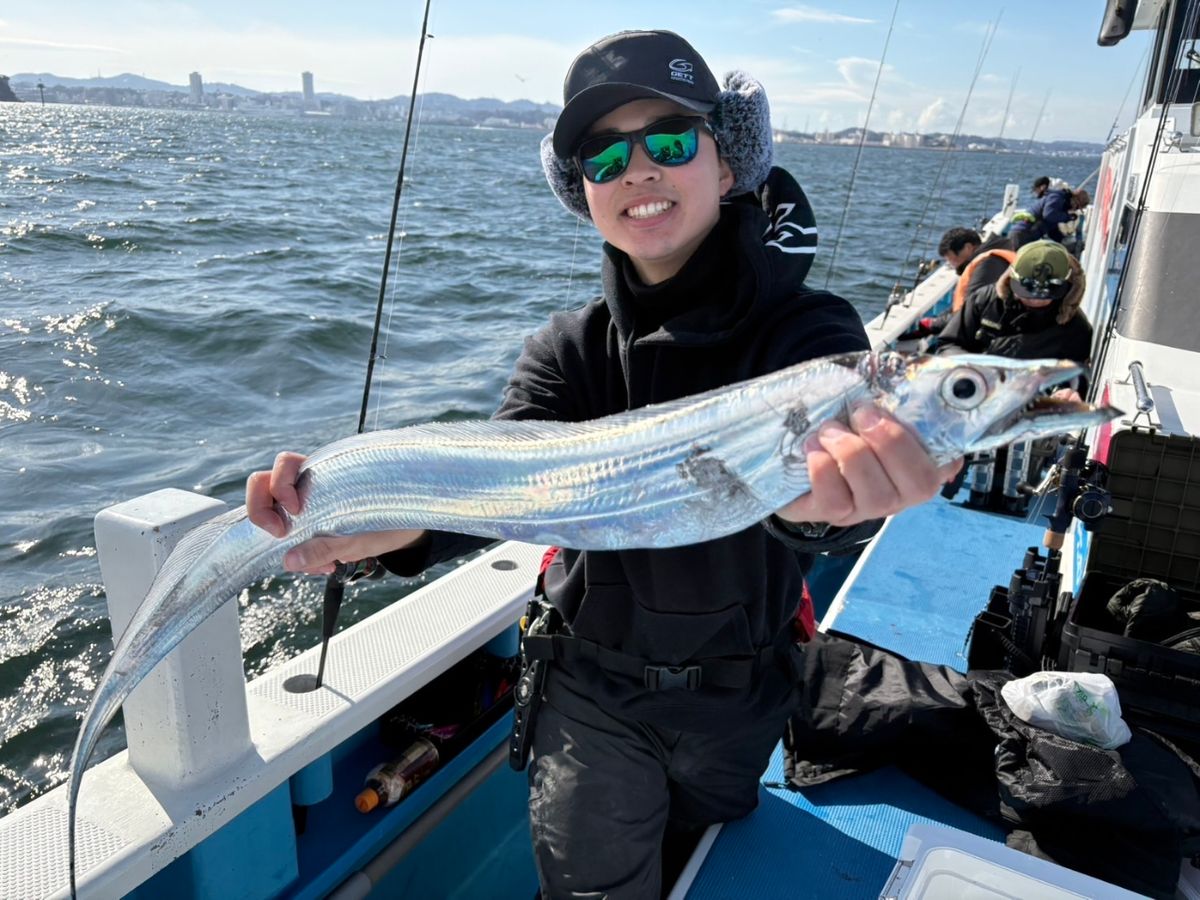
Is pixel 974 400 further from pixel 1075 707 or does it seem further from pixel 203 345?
pixel 203 345

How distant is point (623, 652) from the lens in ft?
8.02

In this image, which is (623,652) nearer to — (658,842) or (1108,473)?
(658,842)

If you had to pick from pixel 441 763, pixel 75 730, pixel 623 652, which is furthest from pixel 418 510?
pixel 75 730

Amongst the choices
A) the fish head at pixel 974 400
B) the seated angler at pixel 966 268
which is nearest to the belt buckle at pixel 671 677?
the fish head at pixel 974 400

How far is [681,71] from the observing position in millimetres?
2256

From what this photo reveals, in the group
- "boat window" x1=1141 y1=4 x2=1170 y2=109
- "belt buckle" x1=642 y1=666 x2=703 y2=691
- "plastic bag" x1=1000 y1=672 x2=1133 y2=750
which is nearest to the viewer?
"belt buckle" x1=642 y1=666 x2=703 y2=691

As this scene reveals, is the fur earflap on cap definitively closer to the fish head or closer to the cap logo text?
the cap logo text

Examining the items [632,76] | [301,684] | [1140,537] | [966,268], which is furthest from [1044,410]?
[966,268]

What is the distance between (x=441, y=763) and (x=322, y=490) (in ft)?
5.19

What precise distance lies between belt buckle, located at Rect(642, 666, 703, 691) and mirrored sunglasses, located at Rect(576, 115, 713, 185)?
1.39 m

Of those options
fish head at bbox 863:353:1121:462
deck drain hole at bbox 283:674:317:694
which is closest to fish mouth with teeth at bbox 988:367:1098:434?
fish head at bbox 863:353:1121:462

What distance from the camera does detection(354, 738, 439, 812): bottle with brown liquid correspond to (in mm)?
2955

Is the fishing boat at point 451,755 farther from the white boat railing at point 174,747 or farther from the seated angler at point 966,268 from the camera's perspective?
the seated angler at point 966,268

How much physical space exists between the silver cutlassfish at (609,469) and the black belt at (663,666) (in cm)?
72
